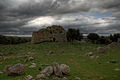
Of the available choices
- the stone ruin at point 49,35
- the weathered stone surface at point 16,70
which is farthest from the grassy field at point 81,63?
the stone ruin at point 49,35

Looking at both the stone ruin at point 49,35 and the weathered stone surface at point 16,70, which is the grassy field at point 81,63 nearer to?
the weathered stone surface at point 16,70

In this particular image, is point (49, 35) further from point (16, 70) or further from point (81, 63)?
point (16, 70)

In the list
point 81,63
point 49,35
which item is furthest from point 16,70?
point 49,35

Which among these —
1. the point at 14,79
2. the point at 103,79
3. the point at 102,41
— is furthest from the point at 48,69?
the point at 102,41

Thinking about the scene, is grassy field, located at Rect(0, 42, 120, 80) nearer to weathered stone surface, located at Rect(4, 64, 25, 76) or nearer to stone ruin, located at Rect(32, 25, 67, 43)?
weathered stone surface, located at Rect(4, 64, 25, 76)

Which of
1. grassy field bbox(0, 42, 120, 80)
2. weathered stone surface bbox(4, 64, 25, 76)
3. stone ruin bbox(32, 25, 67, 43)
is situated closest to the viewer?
grassy field bbox(0, 42, 120, 80)

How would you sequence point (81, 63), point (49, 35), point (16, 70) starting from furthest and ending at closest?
point (49, 35)
point (81, 63)
point (16, 70)

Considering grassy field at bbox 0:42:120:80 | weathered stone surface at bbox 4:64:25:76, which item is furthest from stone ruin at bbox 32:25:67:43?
weathered stone surface at bbox 4:64:25:76

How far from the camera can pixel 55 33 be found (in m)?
70.8

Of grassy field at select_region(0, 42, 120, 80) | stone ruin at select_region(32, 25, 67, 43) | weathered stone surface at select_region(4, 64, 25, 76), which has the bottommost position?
grassy field at select_region(0, 42, 120, 80)

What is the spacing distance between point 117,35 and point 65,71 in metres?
83.1

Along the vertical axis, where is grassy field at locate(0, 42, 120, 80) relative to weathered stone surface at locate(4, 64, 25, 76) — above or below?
below

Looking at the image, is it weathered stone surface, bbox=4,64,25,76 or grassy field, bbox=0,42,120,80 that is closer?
grassy field, bbox=0,42,120,80

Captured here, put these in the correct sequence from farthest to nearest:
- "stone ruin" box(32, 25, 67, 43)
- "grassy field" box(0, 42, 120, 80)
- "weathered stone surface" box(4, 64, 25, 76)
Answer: "stone ruin" box(32, 25, 67, 43)
"weathered stone surface" box(4, 64, 25, 76)
"grassy field" box(0, 42, 120, 80)
